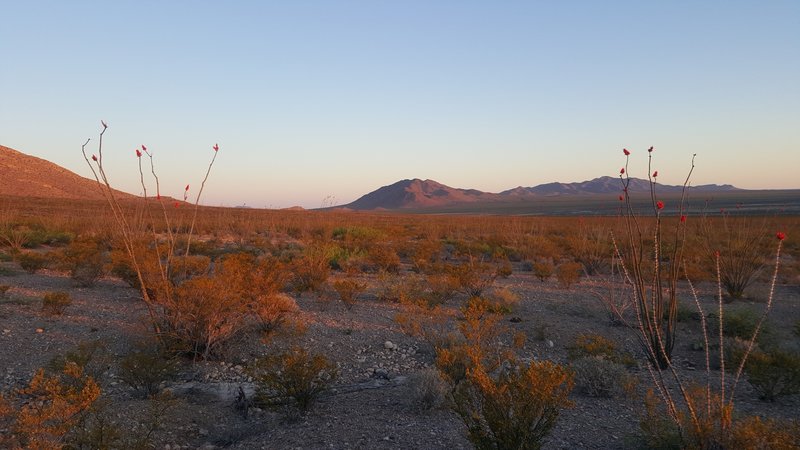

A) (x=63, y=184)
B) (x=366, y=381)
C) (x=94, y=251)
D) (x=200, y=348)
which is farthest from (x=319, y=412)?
(x=63, y=184)

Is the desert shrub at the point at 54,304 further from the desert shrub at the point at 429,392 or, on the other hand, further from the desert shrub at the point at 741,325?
the desert shrub at the point at 741,325

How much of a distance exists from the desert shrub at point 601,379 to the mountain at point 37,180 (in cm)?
5888

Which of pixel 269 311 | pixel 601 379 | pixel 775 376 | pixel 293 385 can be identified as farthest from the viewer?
pixel 269 311

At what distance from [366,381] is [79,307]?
227 inches

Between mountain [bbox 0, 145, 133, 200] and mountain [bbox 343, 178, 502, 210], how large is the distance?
11173 centimetres

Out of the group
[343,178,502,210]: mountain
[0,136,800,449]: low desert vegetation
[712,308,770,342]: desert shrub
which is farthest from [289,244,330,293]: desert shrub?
[343,178,502,210]: mountain

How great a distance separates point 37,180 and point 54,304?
6355cm

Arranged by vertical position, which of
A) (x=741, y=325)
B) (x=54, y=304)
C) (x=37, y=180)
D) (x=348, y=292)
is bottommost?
(x=741, y=325)

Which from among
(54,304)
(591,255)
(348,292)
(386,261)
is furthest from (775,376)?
(591,255)

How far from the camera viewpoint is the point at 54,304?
25.7 ft

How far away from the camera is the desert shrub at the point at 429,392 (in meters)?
4.92

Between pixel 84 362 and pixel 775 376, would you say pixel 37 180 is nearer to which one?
pixel 84 362

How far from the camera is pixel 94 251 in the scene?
11945 millimetres

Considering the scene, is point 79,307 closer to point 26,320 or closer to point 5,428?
point 26,320
